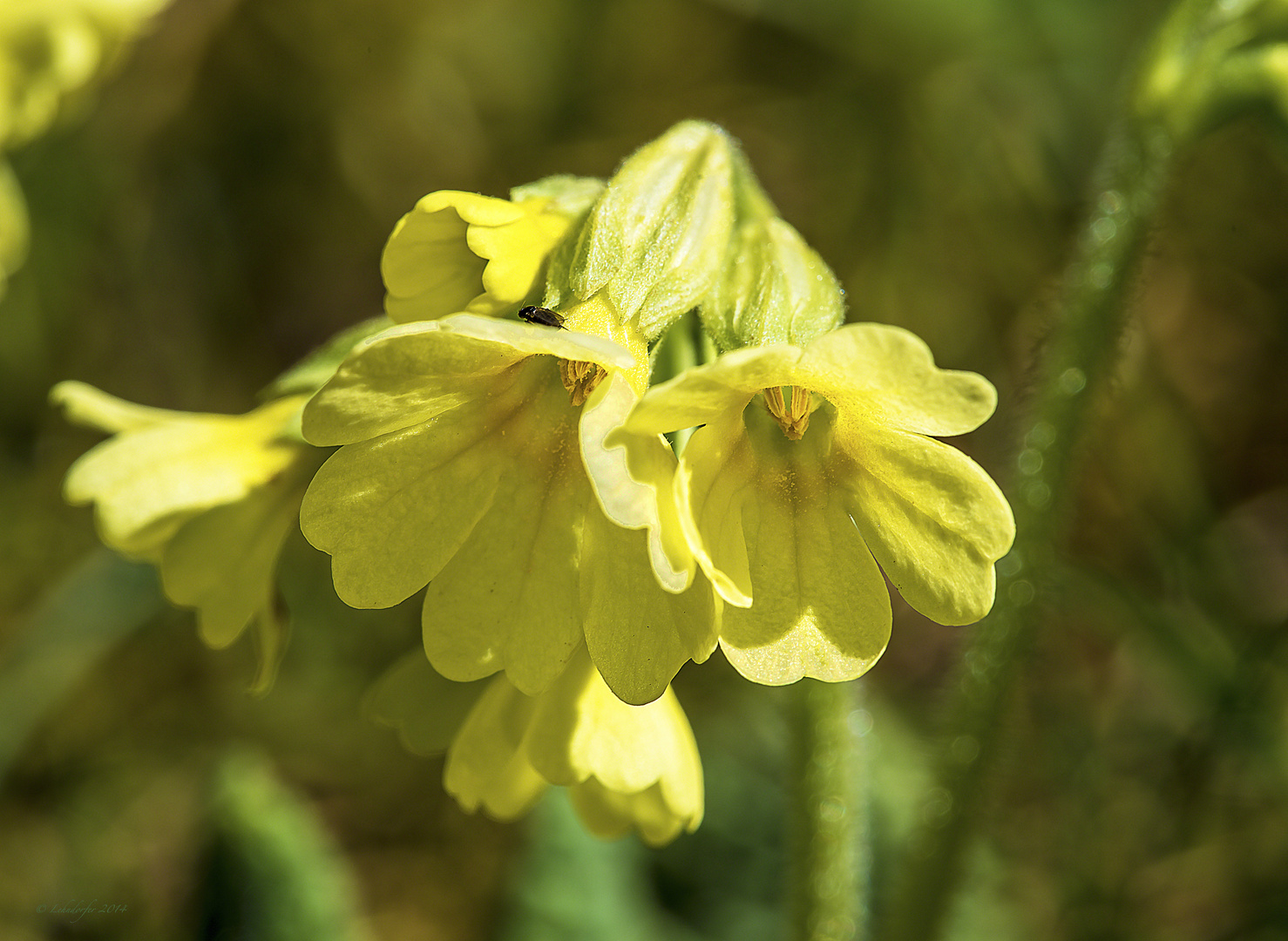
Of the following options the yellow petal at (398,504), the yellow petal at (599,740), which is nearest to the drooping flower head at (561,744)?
the yellow petal at (599,740)

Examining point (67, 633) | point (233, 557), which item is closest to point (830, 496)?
point (233, 557)

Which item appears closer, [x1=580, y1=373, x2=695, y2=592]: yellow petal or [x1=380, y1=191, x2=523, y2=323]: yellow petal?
[x1=580, y1=373, x2=695, y2=592]: yellow petal

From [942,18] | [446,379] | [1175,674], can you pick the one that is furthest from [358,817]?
[942,18]

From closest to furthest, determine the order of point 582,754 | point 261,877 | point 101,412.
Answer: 1. point 582,754
2. point 101,412
3. point 261,877

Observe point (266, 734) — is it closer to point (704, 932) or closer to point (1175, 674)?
point (704, 932)

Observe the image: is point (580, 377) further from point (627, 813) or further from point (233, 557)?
point (627, 813)

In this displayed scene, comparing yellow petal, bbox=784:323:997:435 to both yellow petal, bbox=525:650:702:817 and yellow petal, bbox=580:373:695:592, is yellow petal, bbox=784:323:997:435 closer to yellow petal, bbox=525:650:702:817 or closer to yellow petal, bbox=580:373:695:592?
yellow petal, bbox=580:373:695:592

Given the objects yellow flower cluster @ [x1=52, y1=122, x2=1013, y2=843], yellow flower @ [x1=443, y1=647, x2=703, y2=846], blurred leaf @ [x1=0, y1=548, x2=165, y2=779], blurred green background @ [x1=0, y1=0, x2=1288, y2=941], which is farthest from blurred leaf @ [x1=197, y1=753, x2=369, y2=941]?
yellow flower cluster @ [x1=52, y1=122, x2=1013, y2=843]
